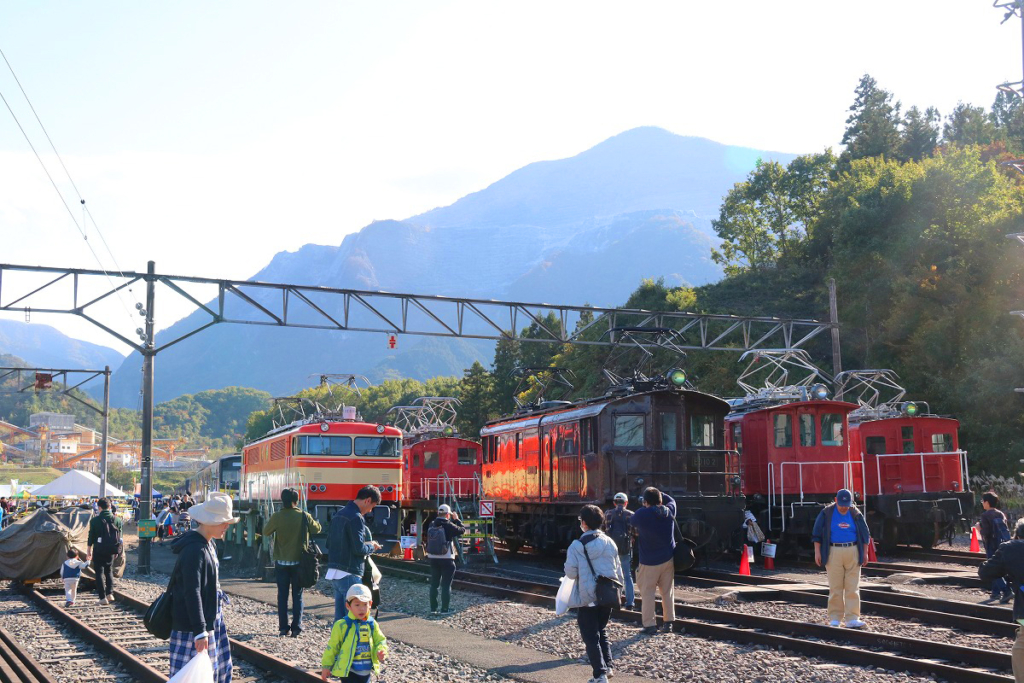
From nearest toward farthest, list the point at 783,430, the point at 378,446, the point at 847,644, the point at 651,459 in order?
the point at 847,644 → the point at 651,459 → the point at 783,430 → the point at 378,446

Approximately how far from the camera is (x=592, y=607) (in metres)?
9.02

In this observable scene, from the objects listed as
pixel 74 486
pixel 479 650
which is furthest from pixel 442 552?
pixel 74 486

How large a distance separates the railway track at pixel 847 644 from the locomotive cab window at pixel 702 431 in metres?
5.58

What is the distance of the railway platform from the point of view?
9.95m

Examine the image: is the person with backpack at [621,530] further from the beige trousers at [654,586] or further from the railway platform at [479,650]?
the railway platform at [479,650]

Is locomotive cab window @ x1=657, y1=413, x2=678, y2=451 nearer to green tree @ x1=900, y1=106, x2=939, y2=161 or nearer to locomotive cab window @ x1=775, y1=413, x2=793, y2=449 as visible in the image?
locomotive cab window @ x1=775, y1=413, x2=793, y2=449

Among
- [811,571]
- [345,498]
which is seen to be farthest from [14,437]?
[811,571]

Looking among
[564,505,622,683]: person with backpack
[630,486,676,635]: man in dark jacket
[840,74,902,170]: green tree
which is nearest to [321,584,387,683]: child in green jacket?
[564,505,622,683]: person with backpack

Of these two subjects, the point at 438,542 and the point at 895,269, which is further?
the point at 895,269

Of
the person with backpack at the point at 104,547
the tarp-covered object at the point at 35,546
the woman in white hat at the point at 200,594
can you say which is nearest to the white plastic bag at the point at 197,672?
the woman in white hat at the point at 200,594

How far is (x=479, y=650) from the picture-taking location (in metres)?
11.5

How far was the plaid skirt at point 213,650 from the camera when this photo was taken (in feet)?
21.3

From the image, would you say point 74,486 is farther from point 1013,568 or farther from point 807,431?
point 1013,568

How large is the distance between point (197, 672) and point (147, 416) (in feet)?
56.1
